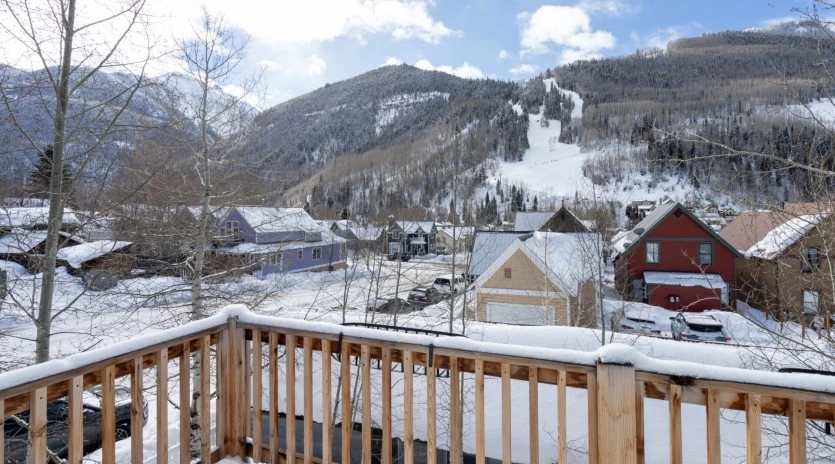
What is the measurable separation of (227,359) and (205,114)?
176 inches

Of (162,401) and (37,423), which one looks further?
(162,401)

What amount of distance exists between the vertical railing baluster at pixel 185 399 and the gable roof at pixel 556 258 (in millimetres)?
10560

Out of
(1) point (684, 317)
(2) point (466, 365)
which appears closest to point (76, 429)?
(2) point (466, 365)

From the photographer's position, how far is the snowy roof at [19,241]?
13.8ft

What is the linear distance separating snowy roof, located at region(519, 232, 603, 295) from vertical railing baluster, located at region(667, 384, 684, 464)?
381 inches

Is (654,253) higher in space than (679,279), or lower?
higher

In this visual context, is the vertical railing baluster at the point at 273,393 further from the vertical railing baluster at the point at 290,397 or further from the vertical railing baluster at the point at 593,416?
the vertical railing baluster at the point at 593,416

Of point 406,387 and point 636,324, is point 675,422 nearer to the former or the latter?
point 406,387

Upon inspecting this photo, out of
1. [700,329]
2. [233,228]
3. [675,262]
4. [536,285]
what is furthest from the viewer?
[675,262]

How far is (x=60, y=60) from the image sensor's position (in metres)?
4.01

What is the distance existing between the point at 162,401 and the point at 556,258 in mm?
12933

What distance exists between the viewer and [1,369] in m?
4.71

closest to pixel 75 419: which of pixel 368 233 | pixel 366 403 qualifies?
pixel 366 403

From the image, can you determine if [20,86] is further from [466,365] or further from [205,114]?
[466,365]
